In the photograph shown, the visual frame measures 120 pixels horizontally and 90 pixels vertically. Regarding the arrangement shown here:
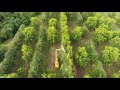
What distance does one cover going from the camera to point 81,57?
16922 mm

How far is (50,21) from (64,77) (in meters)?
6.19

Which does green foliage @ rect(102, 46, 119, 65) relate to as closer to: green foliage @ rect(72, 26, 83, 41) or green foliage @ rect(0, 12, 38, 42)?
green foliage @ rect(72, 26, 83, 41)

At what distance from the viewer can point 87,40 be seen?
19.4 meters

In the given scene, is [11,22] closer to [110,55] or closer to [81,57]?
[81,57]

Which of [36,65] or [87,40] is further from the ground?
[87,40]

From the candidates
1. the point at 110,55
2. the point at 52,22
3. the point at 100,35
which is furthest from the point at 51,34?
the point at 110,55

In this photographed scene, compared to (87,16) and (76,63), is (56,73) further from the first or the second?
(87,16)

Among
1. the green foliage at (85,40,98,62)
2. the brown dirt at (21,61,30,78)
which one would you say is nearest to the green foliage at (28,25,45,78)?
the brown dirt at (21,61,30,78)

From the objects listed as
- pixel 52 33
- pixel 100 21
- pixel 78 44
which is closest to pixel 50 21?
pixel 52 33

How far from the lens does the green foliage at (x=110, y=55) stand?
16984 millimetres

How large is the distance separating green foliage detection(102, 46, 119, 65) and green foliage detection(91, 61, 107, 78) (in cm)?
85

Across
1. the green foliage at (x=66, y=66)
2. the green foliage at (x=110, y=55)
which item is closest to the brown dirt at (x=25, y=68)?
the green foliage at (x=66, y=66)

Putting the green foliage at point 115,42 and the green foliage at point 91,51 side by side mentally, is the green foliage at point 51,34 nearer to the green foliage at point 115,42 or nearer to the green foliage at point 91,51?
the green foliage at point 91,51

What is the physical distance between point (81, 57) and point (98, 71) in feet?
5.92
